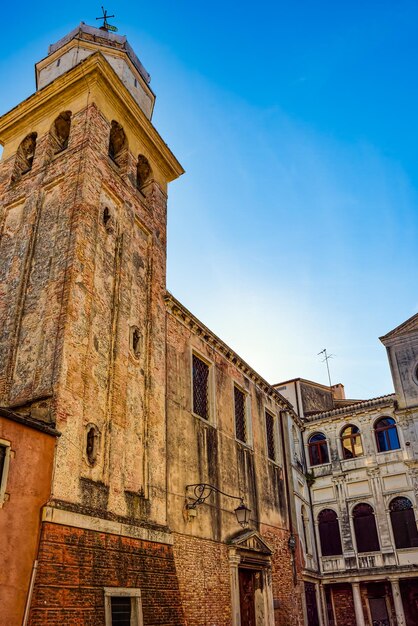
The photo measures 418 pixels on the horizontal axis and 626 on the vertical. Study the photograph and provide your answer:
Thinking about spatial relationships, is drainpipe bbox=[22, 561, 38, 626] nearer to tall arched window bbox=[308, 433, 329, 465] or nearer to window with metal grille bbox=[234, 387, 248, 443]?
window with metal grille bbox=[234, 387, 248, 443]

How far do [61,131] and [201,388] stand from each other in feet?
25.4

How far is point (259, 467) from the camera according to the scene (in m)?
16.5

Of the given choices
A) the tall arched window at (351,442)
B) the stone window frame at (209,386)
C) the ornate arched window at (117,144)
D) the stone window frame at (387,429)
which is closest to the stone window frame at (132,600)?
the stone window frame at (209,386)

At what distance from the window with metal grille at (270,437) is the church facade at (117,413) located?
8cm

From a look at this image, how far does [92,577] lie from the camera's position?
26.9 feet

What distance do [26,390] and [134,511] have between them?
303 centimetres

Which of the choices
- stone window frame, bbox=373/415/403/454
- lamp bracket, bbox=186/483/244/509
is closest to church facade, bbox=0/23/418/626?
lamp bracket, bbox=186/483/244/509

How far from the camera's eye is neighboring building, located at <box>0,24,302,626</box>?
8.50 metres

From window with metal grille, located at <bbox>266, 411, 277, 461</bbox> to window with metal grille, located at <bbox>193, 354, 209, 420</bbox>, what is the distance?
4570 millimetres

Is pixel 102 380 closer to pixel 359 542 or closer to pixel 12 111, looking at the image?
pixel 12 111

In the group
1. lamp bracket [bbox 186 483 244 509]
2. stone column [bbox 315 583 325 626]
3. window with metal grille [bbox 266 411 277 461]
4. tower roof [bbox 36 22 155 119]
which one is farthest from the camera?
stone column [bbox 315 583 325 626]

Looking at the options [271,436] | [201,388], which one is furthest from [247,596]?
[271,436]

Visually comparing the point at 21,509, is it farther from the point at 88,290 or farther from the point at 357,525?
the point at 357,525

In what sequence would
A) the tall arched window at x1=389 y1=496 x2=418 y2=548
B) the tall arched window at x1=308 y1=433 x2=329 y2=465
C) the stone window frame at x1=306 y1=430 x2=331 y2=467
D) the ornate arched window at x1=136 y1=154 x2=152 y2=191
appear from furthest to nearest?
the tall arched window at x1=308 y1=433 x2=329 y2=465 → the stone window frame at x1=306 y1=430 x2=331 y2=467 → the tall arched window at x1=389 y1=496 x2=418 y2=548 → the ornate arched window at x1=136 y1=154 x2=152 y2=191
